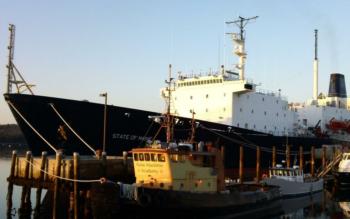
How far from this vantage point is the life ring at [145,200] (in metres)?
18.1

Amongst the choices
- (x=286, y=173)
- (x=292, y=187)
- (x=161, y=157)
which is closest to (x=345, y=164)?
(x=286, y=173)

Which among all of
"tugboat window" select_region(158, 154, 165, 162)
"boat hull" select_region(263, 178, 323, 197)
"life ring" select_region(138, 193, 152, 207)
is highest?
"tugboat window" select_region(158, 154, 165, 162)

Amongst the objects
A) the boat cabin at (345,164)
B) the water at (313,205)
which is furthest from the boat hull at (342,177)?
the water at (313,205)

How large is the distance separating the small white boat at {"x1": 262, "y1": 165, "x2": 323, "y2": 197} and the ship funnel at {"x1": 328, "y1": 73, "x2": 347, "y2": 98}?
27.4m

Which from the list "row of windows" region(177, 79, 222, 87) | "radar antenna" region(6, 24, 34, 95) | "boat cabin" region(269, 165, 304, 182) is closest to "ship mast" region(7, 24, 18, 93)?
"radar antenna" region(6, 24, 34, 95)

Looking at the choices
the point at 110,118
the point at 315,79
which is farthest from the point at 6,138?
the point at 110,118

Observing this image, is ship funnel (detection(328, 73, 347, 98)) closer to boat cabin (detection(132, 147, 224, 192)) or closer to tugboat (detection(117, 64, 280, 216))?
tugboat (detection(117, 64, 280, 216))

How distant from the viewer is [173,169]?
1991 centimetres

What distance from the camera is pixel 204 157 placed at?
852 inches

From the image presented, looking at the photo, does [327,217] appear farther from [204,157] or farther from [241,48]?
[241,48]

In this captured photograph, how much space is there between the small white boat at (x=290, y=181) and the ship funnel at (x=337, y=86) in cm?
2742

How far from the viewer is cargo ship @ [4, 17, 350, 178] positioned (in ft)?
88.2

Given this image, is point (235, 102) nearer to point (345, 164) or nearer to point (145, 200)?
point (345, 164)

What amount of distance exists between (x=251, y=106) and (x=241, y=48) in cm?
577
